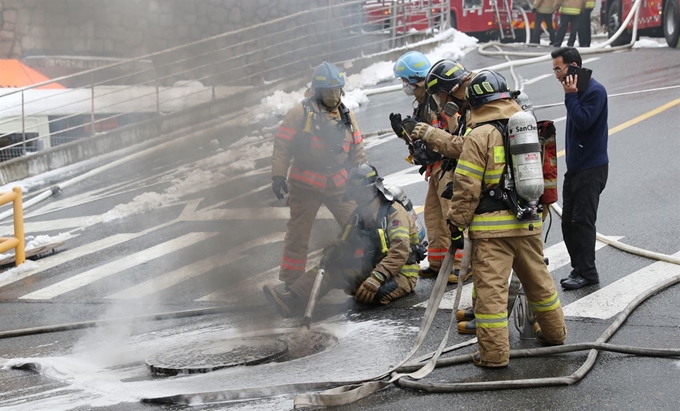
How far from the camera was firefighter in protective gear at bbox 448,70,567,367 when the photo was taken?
5324 mm

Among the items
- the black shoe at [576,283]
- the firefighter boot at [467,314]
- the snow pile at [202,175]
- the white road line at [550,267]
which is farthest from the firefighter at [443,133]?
the snow pile at [202,175]

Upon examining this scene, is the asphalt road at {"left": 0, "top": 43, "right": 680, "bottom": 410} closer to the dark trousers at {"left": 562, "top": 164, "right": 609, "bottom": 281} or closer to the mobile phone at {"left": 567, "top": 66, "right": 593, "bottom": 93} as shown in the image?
the dark trousers at {"left": 562, "top": 164, "right": 609, "bottom": 281}

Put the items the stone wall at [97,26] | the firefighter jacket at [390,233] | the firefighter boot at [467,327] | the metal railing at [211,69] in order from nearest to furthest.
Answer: the stone wall at [97,26] → the metal railing at [211,69] → the firefighter boot at [467,327] → the firefighter jacket at [390,233]

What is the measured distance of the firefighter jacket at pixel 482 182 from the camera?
5.33 meters

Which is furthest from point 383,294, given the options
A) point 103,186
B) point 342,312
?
point 103,186

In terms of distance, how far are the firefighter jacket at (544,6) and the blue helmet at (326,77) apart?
13.2 m

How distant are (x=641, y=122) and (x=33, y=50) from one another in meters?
9.90

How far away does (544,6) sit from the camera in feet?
64.1

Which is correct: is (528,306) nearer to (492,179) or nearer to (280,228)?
(492,179)

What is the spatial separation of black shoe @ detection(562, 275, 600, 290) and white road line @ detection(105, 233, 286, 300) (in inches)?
108

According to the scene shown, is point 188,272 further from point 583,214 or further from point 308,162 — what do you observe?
point 583,214

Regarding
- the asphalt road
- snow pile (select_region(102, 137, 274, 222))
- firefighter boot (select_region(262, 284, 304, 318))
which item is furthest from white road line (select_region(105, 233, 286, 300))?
firefighter boot (select_region(262, 284, 304, 318))

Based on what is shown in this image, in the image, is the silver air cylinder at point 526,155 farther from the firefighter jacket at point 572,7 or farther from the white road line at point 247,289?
the firefighter jacket at point 572,7

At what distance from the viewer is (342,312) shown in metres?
7.14
